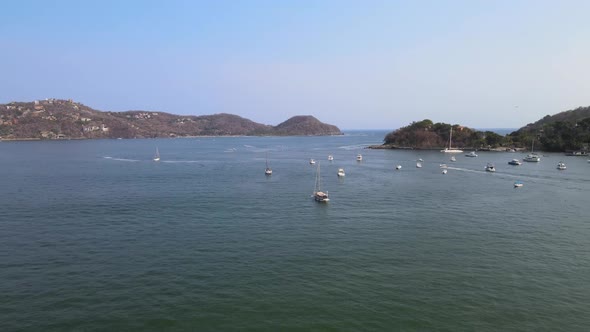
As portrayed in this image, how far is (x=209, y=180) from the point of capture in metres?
91.3

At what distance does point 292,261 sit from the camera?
1430 inches

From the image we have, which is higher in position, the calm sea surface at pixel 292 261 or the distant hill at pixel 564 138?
the distant hill at pixel 564 138

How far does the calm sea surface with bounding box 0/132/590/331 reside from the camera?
26297 mm

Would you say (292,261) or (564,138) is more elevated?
(564,138)

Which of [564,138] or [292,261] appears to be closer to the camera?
[292,261]

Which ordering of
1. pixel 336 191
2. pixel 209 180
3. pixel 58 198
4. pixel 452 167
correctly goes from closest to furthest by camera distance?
1. pixel 58 198
2. pixel 336 191
3. pixel 209 180
4. pixel 452 167

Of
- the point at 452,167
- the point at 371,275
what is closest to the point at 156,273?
the point at 371,275

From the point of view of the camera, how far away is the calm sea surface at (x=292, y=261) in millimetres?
26297

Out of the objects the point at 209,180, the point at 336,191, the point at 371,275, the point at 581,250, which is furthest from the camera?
the point at 209,180

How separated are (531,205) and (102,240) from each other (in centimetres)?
6271

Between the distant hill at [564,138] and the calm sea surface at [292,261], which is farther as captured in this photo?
the distant hill at [564,138]

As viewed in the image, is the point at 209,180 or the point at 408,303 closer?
the point at 408,303

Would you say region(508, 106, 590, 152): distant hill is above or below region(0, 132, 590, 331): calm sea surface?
above

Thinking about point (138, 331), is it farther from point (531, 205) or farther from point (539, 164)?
point (539, 164)
